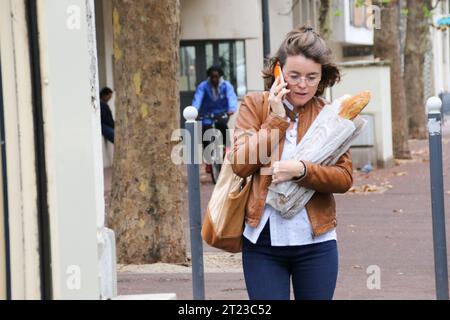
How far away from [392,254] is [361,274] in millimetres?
1273

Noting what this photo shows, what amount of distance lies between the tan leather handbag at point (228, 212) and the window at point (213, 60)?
22.9 meters

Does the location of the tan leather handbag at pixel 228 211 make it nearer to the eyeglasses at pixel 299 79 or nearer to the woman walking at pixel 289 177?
the woman walking at pixel 289 177

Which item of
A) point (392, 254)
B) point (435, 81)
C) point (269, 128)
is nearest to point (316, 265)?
point (269, 128)

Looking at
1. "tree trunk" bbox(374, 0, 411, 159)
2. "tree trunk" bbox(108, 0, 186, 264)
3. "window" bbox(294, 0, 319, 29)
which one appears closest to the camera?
"tree trunk" bbox(108, 0, 186, 264)

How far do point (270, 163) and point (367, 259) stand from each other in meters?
5.52

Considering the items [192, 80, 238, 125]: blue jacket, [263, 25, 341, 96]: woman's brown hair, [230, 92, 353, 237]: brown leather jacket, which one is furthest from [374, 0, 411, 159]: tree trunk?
[230, 92, 353, 237]: brown leather jacket

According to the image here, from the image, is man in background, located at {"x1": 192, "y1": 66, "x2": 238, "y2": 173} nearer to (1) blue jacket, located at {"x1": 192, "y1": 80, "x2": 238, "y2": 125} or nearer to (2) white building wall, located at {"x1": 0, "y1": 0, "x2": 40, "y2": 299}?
(1) blue jacket, located at {"x1": 192, "y1": 80, "x2": 238, "y2": 125}

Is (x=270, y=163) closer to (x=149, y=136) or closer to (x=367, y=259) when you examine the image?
(x=149, y=136)

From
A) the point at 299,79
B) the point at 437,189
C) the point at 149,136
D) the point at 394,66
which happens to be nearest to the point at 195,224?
the point at 437,189

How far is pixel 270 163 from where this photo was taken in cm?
482

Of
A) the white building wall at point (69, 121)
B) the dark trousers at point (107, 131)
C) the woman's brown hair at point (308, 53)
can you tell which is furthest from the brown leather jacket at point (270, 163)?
the dark trousers at point (107, 131)

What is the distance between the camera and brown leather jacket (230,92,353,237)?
477cm

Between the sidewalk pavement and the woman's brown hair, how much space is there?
3318mm
